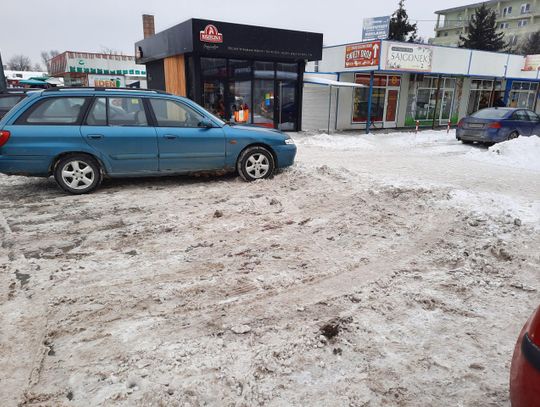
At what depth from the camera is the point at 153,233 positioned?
16.7 feet

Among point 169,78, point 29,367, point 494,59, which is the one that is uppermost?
point 494,59

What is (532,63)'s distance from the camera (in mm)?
24875

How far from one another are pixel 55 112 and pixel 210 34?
30.0 ft

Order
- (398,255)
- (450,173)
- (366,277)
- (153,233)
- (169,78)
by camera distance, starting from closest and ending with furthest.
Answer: (366,277) → (398,255) → (153,233) → (450,173) → (169,78)

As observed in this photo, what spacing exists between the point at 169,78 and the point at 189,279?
15.4 metres

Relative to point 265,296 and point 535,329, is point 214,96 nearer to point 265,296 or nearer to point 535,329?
point 265,296

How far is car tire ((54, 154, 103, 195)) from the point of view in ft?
22.0

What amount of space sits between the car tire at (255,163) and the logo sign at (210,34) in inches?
334

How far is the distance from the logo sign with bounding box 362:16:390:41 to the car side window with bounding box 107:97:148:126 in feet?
75.7

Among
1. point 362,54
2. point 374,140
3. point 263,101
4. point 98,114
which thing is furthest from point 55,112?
point 362,54

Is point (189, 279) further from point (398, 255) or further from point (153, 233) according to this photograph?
point (398, 255)

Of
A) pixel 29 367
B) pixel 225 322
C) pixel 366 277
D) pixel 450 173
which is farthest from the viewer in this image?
pixel 450 173

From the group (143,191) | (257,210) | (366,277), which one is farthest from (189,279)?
(143,191)

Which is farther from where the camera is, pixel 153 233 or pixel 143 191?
pixel 143 191
